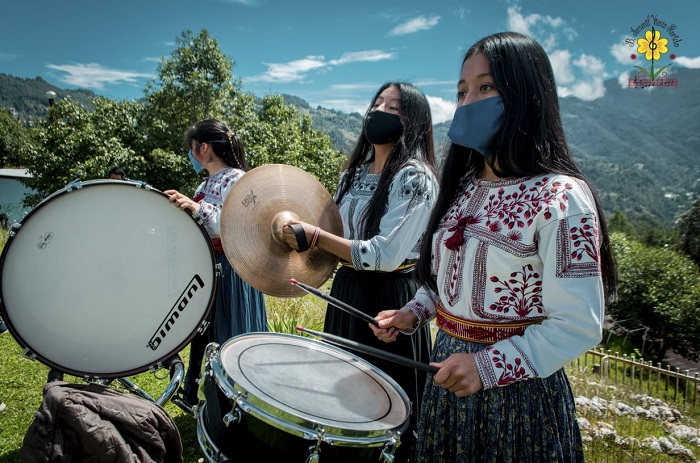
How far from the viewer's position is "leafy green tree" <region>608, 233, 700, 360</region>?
14.2 m

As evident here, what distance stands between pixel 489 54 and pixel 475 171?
360mm

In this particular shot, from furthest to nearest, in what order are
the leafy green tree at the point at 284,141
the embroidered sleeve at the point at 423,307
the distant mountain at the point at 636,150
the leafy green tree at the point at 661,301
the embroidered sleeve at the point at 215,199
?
1. the distant mountain at the point at 636,150
2. the leafy green tree at the point at 284,141
3. the leafy green tree at the point at 661,301
4. the embroidered sleeve at the point at 215,199
5. the embroidered sleeve at the point at 423,307

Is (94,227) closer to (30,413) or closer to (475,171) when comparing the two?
(475,171)

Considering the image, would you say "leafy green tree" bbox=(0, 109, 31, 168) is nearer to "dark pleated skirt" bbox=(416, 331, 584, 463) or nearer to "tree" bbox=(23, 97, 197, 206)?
"tree" bbox=(23, 97, 197, 206)

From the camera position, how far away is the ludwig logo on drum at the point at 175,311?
2.23m

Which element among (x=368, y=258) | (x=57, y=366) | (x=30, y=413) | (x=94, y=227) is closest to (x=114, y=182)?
(x=94, y=227)

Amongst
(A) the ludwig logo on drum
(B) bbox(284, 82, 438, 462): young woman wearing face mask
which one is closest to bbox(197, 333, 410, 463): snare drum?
(B) bbox(284, 82, 438, 462): young woman wearing face mask

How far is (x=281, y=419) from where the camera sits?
1216 mm

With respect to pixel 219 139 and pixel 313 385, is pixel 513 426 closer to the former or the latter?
pixel 313 385

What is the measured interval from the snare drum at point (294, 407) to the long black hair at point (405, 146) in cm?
76

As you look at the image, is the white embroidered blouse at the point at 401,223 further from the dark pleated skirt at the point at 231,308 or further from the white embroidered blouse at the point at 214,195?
the dark pleated skirt at the point at 231,308

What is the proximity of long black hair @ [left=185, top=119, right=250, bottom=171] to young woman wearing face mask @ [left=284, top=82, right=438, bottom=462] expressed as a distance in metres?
1.26

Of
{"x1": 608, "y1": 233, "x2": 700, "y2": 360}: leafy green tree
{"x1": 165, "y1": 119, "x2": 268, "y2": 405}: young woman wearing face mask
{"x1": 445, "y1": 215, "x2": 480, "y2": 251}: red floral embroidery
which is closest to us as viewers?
{"x1": 445, "y1": 215, "x2": 480, "y2": 251}: red floral embroidery

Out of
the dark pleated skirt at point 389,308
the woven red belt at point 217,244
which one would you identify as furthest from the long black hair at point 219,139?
the dark pleated skirt at point 389,308
